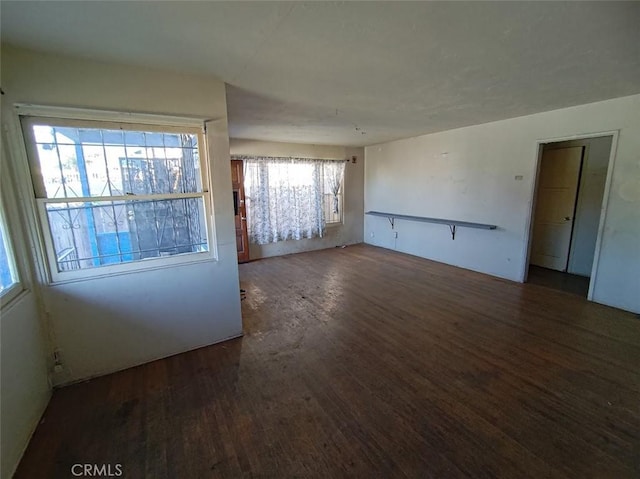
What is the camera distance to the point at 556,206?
4.75 metres

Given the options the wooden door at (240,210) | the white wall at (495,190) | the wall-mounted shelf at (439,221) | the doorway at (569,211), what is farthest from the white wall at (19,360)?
the doorway at (569,211)

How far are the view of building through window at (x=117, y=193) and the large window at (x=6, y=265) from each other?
9.8 inches

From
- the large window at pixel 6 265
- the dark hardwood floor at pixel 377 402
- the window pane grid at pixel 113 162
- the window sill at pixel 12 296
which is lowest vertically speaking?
the dark hardwood floor at pixel 377 402

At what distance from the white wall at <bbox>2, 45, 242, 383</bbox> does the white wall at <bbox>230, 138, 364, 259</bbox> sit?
3047 mm

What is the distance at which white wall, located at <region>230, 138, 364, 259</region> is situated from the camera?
566 centimetres

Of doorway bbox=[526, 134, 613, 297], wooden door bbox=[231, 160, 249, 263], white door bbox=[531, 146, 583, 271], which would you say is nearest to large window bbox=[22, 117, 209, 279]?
wooden door bbox=[231, 160, 249, 263]

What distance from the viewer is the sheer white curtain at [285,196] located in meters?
5.65

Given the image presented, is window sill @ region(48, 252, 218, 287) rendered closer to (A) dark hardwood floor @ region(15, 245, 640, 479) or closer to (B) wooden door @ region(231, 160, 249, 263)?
(A) dark hardwood floor @ region(15, 245, 640, 479)

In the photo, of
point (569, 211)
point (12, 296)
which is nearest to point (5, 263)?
point (12, 296)

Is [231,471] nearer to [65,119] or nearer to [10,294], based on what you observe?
[10,294]

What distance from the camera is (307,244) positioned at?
649 centimetres

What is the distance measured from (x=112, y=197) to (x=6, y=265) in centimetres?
76

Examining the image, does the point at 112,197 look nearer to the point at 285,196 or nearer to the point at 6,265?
the point at 6,265

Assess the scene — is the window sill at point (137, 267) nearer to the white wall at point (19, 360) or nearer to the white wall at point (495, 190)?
the white wall at point (19, 360)
